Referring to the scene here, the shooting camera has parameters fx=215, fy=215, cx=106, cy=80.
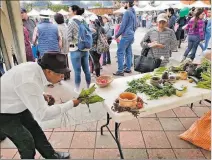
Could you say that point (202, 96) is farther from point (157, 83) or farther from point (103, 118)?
point (103, 118)

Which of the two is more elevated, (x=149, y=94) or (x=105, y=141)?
(x=149, y=94)

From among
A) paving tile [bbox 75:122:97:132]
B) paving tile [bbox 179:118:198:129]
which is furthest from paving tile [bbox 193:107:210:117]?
paving tile [bbox 75:122:97:132]

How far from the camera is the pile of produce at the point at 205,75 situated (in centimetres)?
230

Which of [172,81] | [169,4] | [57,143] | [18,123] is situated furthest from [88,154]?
[169,4]

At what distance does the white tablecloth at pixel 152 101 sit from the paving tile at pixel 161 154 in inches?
27.3

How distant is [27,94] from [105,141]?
56.5 inches

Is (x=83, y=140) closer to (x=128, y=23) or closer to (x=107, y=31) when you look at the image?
(x=128, y=23)

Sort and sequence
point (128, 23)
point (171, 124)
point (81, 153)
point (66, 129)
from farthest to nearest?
point (128, 23) → point (171, 124) → point (66, 129) → point (81, 153)

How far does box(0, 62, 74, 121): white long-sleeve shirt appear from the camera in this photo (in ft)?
5.02

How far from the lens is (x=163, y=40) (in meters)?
3.38

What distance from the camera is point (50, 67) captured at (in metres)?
1.58

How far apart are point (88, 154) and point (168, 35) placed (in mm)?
2143

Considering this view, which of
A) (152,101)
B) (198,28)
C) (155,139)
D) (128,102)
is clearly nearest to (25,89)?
(128,102)

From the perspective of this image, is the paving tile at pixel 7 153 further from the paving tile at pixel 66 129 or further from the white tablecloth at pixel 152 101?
the white tablecloth at pixel 152 101
